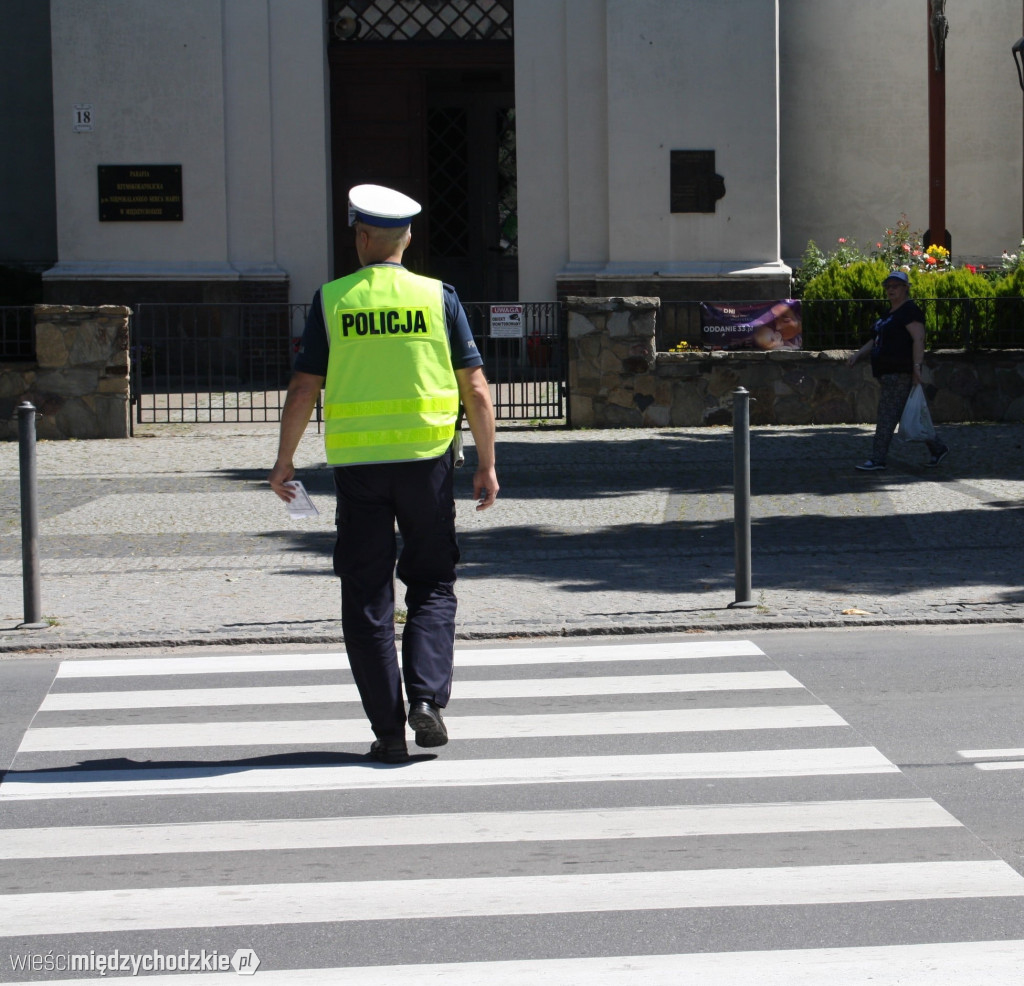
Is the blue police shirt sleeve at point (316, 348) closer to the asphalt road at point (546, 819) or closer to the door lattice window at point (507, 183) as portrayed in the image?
the asphalt road at point (546, 819)

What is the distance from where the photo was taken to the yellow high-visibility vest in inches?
224

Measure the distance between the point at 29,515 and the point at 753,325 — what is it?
1024cm

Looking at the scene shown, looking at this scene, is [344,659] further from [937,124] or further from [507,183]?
[937,124]

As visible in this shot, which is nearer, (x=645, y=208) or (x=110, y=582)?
(x=110, y=582)

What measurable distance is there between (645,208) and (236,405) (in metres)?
7.09

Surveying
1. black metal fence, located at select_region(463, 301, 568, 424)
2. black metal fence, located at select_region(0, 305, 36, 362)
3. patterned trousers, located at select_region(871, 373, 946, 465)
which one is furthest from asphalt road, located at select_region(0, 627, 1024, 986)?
black metal fence, located at select_region(463, 301, 568, 424)

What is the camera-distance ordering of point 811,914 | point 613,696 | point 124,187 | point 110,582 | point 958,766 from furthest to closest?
point 124,187, point 110,582, point 613,696, point 958,766, point 811,914

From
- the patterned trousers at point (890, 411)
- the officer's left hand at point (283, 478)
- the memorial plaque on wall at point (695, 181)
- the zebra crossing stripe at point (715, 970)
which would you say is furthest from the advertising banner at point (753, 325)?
the zebra crossing stripe at point (715, 970)

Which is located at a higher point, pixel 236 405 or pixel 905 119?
pixel 905 119

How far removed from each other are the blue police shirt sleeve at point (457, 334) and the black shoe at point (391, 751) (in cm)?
139

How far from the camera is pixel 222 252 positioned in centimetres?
2195

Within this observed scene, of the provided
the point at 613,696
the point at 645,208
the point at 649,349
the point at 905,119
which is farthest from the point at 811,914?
the point at 905,119

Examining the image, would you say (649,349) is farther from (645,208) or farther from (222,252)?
(222,252)

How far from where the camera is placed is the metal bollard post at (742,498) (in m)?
8.24
